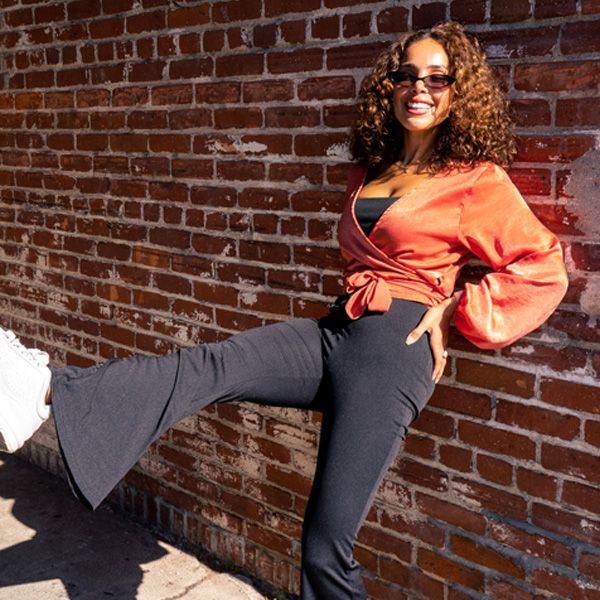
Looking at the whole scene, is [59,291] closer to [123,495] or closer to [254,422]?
[123,495]

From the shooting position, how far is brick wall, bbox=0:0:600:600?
2256mm

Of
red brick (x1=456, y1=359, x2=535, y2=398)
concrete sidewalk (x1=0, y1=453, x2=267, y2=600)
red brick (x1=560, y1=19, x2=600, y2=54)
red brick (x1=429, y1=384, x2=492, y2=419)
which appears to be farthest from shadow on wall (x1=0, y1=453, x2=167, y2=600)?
red brick (x1=560, y1=19, x2=600, y2=54)

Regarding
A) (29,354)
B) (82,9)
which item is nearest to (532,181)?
(29,354)

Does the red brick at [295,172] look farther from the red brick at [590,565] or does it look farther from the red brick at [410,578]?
the red brick at [590,565]

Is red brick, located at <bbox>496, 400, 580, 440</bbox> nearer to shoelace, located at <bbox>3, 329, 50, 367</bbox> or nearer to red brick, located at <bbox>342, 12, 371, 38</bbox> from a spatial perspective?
red brick, located at <bbox>342, 12, 371, 38</bbox>

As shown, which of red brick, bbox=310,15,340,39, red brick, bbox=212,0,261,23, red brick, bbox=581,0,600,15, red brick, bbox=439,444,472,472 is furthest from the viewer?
red brick, bbox=212,0,261,23

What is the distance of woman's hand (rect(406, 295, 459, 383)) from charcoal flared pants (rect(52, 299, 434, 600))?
24mm

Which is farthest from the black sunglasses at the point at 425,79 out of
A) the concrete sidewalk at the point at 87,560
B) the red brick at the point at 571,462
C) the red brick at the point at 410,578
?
the concrete sidewalk at the point at 87,560

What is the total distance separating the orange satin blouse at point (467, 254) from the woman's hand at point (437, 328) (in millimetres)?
38

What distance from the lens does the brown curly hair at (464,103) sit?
2.21 meters

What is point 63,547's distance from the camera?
338cm

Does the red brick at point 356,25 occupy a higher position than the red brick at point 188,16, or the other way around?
the red brick at point 188,16

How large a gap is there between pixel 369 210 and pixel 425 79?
40 centimetres

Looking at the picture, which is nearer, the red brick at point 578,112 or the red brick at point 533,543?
the red brick at point 578,112
